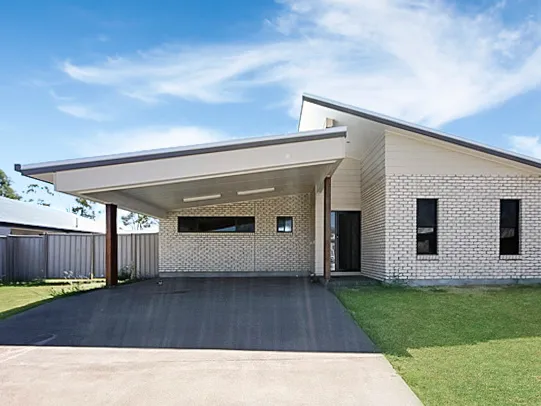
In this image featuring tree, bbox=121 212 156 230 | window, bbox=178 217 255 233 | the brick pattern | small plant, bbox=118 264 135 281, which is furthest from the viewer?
tree, bbox=121 212 156 230

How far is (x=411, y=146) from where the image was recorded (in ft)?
38.3

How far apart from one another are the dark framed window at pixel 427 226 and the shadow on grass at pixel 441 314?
1.36 meters

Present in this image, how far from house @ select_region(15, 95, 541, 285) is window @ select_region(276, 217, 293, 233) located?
46.7 inches


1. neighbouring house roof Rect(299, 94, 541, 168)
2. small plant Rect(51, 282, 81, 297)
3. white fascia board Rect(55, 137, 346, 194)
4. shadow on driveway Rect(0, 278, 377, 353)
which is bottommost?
small plant Rect(51, 282, 81, 297)

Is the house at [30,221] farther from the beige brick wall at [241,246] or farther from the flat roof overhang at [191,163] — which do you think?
the flat roof overhang at [191,163]

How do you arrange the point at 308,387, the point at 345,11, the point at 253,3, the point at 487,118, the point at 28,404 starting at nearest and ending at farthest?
1. the point at 28,404
2. the point at 308,387
3. the point at 345,11
4. the point at 253,3
5. the point at 487,118

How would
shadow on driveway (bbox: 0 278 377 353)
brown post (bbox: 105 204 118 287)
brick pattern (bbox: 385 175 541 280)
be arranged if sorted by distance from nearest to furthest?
1. shadow on driveway (bbox: 0 278 377 353)
2. brick pattern (bbox: 385 175 541 280)
3. brown post (bbox: 105 204 118 287)

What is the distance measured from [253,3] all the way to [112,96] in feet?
24.4

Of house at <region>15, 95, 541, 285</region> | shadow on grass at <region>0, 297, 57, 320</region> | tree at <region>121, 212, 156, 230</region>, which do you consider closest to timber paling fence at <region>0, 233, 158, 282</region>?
house at <region>15, 95, 541, 285</region>

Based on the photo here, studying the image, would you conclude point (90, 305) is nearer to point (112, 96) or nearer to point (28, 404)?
point (28, 404)

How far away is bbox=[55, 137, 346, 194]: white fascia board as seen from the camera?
30.8ft

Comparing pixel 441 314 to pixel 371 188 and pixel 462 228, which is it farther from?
pixel 371 188

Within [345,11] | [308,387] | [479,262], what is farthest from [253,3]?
[308,387]

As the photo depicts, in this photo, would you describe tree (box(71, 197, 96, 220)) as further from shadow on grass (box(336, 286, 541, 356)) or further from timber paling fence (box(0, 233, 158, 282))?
shadow on grass (box(336, 286, 541, 356))
